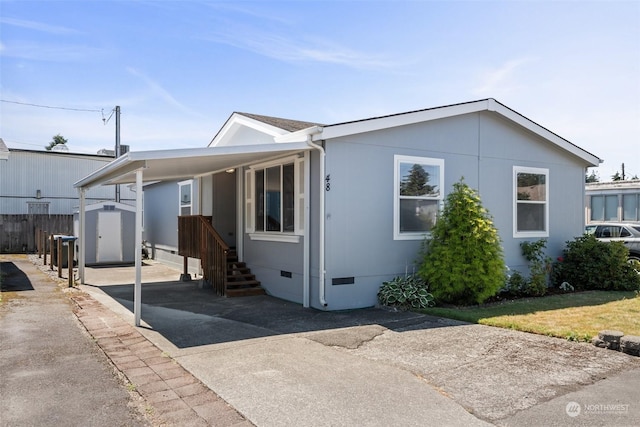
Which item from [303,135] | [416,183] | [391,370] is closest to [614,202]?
[416,183]

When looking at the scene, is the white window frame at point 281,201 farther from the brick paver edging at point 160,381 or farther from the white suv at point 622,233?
the white suv at point 622,233

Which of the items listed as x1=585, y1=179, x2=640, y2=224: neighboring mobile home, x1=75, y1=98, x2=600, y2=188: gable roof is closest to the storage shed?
x1=75, y1=98, x2=600, y2=188: gable roof

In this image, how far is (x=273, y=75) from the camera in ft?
40.4

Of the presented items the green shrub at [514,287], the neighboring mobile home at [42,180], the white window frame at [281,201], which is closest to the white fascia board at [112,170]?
the white window frame at [281,201]

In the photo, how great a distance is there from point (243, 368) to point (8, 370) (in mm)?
2384

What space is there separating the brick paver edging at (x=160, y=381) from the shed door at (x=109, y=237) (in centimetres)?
976

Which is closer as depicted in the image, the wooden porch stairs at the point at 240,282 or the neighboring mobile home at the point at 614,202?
the wooden porch stairs at the point at 240,282

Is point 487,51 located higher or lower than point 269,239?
higher

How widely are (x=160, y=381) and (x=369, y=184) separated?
200 inches

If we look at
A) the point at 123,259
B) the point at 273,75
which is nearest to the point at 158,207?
the point at 123,259

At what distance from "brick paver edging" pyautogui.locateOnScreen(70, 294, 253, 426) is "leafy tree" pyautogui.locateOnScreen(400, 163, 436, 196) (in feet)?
17.2

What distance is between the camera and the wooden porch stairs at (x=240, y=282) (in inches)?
365

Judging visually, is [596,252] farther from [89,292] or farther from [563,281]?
[89,292]

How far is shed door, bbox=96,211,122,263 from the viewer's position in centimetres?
1552
